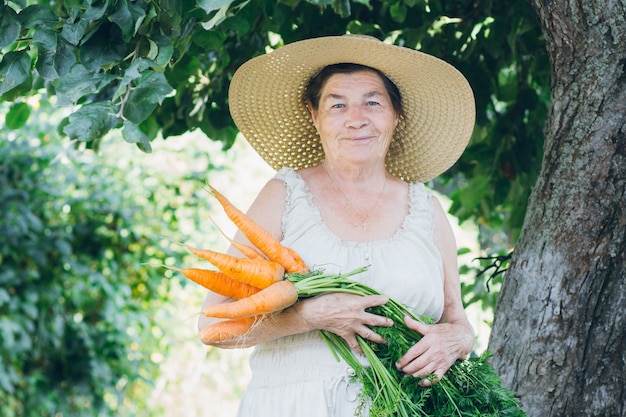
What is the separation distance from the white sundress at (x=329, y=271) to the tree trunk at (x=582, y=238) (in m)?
0.39

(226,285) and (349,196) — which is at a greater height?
(349,196)

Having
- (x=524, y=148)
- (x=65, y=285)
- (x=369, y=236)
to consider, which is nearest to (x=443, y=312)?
(x=369, y=236)

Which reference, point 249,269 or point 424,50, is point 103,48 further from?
point 424,50

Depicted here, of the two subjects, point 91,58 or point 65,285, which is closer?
point 91,58

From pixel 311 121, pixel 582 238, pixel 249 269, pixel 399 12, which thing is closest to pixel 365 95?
pixel 311 121

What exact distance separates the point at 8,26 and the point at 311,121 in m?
0.98

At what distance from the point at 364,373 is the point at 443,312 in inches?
16.4

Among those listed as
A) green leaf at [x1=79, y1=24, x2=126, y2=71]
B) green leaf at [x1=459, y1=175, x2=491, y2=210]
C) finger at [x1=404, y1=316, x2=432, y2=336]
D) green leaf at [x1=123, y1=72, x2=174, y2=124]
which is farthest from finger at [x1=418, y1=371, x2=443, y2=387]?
green leaf at [x1=459, y1=175, x2=491, y2=210]

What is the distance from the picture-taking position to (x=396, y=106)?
2.49 metres

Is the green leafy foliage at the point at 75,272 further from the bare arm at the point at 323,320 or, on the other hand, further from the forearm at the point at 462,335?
the forearm at the point at 462,335

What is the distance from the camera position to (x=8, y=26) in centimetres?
198

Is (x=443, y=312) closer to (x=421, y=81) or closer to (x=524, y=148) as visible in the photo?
(x=421, y=81)

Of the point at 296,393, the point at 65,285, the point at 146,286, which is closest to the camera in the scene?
the point at 296,393

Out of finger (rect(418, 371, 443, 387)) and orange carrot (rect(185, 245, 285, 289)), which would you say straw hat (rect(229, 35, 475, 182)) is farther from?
finger (rect(418, 371, 443, 387))
